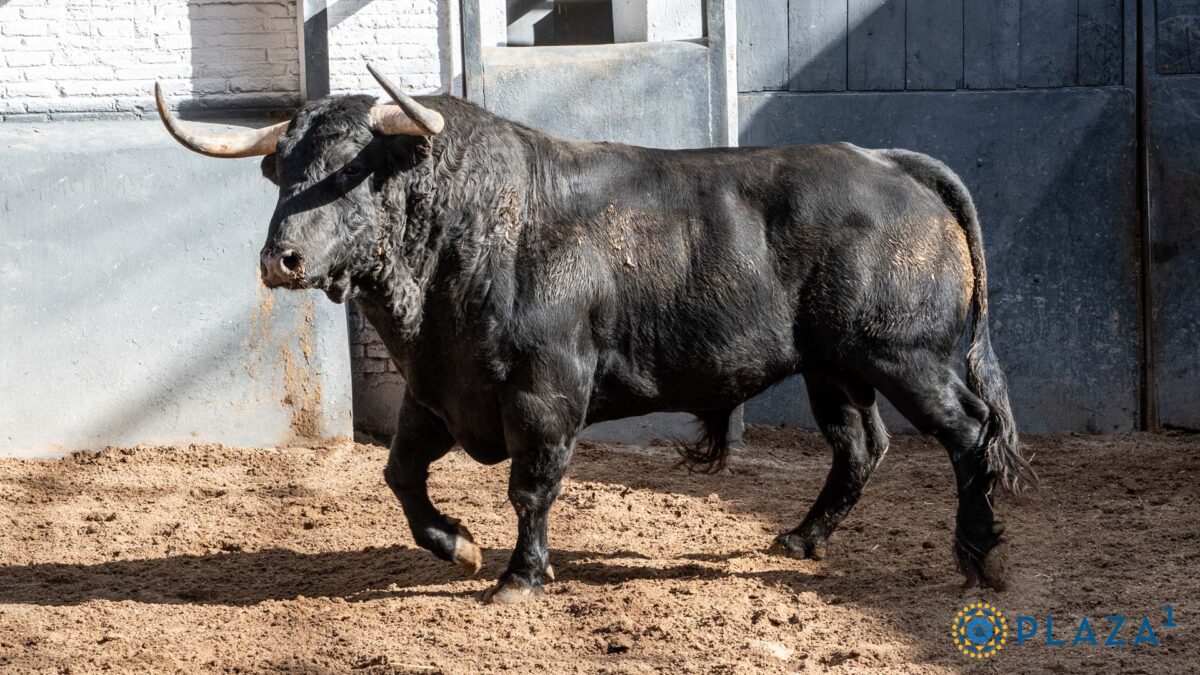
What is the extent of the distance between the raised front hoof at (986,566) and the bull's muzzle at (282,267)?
2573 millimetres

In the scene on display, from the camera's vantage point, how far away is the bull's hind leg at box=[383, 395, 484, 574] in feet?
16.7

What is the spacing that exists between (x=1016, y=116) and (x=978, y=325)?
3.02 meters

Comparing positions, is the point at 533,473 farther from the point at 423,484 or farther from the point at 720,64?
the point at 720,64

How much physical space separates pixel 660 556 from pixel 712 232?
1361 millimetres

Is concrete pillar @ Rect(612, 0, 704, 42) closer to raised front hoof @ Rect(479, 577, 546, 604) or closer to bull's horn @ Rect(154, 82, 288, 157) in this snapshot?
bull's horn @ Rect(154, 82, 288, 157)

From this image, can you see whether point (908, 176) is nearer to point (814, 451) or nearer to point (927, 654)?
point (927, 654)

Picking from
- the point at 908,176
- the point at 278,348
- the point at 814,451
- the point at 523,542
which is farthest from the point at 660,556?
the point at 278,348

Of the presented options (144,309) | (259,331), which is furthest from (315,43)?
(144,309)

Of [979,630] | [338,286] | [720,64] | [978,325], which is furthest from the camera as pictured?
[720,64]

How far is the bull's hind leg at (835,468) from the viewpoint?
5559mm

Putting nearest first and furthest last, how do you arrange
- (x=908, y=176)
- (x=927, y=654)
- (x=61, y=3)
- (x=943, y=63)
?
(x=927, y=654)
(x=908, y=176)
(x=61, y=3)
(x=943, y=63)

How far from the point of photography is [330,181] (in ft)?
15.0

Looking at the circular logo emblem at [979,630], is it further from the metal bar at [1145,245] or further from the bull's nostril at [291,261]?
the metal bar at [1145,245]

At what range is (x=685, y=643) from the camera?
4.45 meters
